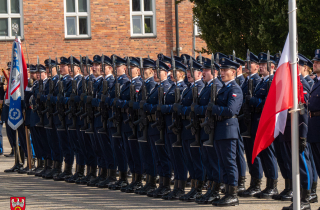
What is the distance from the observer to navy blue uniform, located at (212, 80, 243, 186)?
7406 millimetres

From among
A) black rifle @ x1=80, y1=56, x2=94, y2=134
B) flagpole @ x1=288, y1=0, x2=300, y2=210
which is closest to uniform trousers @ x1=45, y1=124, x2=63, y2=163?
black rifle @ x1=80, y1=56, x2=94, y2=134

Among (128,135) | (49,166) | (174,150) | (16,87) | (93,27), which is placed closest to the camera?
(174,150)

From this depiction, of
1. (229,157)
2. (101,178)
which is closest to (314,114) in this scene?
(229,157)

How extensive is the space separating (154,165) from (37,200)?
1.74 metres

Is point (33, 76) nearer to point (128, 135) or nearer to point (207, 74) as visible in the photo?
point (128, 135)

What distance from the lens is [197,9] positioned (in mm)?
15742

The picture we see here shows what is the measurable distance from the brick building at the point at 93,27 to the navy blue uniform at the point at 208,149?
15.1 m

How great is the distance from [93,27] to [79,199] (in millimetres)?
14957

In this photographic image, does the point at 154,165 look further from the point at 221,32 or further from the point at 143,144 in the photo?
the point at 221,32

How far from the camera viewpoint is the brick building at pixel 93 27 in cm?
2223

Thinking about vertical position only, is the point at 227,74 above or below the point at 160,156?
above

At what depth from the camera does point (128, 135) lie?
29.6 ft

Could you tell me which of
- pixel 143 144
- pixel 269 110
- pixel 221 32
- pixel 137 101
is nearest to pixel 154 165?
pixel 143 144

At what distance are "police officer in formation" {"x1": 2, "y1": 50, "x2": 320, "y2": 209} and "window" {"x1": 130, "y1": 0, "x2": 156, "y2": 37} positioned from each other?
12.6 meters
